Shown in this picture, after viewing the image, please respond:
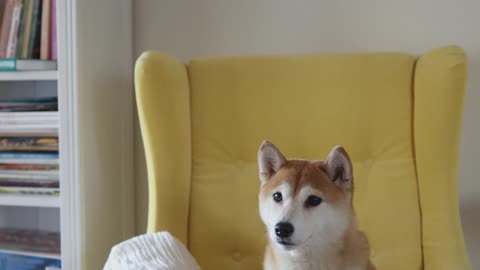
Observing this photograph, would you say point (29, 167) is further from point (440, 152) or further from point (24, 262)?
point (440, 152)

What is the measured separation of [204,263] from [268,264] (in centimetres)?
38

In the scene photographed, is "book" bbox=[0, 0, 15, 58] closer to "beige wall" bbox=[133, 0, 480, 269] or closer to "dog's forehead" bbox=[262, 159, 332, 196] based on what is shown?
"beige wall" bbox=[133, 0, 480, 269]

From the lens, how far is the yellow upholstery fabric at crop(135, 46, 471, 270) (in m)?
1.26

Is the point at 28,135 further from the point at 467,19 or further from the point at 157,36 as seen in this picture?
the point at 467,19

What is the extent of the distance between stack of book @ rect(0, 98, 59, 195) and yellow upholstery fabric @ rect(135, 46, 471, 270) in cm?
33

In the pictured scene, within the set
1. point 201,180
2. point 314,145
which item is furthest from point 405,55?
point 201,180

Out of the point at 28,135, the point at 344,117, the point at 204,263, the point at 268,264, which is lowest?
the point at 204,263

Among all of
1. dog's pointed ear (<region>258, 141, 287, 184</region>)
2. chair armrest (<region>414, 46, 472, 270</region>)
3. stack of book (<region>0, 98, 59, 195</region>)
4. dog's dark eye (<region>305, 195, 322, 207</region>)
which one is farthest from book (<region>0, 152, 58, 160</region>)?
chair armrest (<region>414, 46, 472, 270</region>)

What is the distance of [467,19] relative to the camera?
1461mm

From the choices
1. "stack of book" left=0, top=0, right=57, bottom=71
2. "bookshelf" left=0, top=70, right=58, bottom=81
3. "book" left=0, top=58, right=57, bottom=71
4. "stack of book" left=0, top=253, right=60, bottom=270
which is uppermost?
"stack of book" left=0, top=0, right=57, bottom=71

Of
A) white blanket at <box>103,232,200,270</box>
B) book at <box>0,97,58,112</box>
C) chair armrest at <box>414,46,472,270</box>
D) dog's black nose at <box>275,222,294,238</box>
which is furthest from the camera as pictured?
book at <box>0,97,58,112</box>

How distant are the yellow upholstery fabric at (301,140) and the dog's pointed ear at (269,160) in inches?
13.6

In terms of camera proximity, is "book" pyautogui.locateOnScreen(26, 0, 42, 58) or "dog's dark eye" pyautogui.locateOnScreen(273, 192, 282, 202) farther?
"book" pyautogui.locateOnScreen(26, 0, 42, 58)

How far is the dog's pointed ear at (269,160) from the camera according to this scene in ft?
3.19
